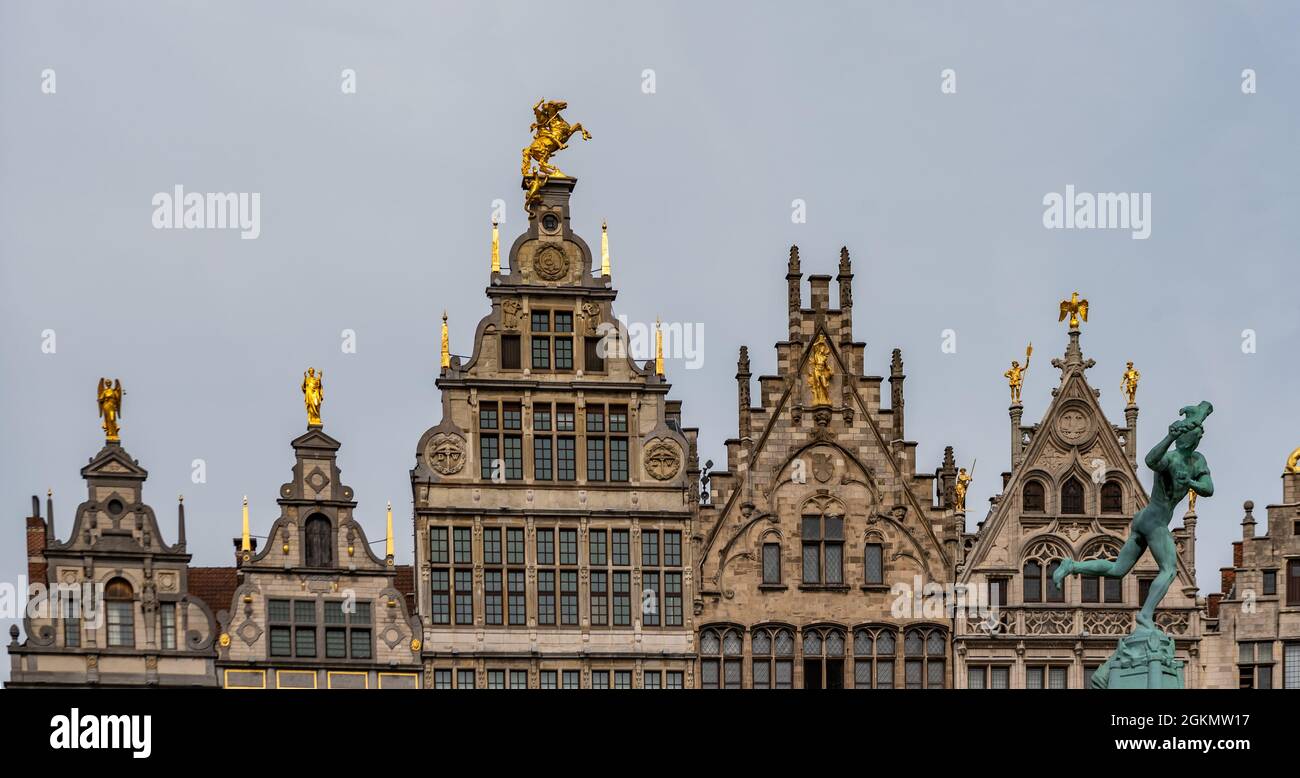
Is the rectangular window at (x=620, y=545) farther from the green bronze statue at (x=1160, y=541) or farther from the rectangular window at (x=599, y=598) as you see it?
the green bronze statue at (x=1160, y=541)

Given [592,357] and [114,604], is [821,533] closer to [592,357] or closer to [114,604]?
[592,357]

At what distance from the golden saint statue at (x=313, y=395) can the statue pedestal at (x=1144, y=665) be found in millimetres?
18908

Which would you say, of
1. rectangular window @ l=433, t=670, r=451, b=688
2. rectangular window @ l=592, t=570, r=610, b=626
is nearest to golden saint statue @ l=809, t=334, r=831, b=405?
rectangular window @ l=592, t=570, r=610, b=626

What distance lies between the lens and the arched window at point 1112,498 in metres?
70.2

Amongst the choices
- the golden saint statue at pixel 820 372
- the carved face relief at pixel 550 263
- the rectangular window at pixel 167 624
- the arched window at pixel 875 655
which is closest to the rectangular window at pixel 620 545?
the golden saint statue at pixel 820 372

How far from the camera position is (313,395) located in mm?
67875

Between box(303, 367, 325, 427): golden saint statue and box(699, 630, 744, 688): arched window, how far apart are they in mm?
9772

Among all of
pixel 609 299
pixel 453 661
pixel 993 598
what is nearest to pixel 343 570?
pixel 453 661

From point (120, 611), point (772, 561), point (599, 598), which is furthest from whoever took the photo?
point (772, 561)

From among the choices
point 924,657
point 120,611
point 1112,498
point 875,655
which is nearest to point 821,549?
point 875,655

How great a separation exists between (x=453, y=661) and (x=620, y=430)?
6.39 m

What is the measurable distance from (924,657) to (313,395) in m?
14.7

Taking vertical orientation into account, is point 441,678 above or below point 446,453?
below
